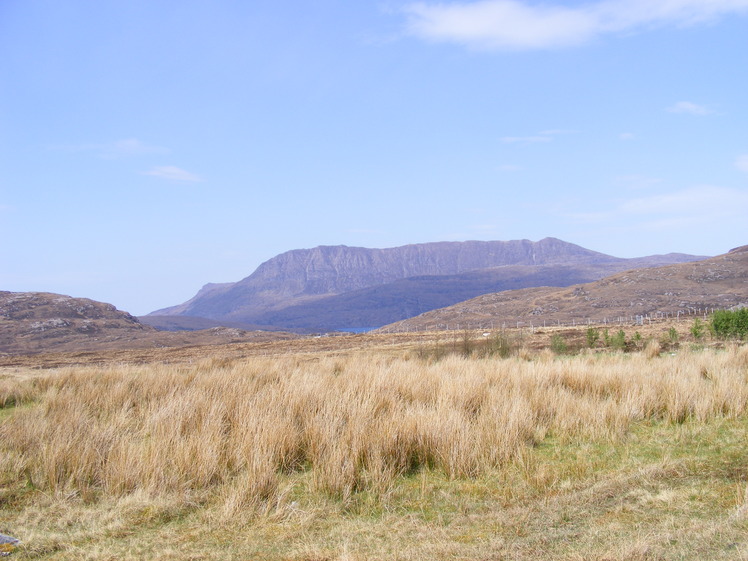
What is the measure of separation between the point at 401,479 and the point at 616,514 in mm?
2093

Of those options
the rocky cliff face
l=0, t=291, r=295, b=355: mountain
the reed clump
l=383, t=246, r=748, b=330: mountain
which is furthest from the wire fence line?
the rocky cliff face

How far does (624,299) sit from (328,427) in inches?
3803

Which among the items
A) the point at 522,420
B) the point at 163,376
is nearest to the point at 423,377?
the point at 522,420

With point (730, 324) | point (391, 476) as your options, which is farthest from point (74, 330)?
point (391, 476)

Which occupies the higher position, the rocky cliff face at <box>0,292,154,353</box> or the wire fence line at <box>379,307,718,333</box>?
the rocky cliff face at <box>0,292,154,353</box>

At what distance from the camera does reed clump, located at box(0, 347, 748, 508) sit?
17.5ft

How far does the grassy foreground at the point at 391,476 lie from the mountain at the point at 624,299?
244 feet

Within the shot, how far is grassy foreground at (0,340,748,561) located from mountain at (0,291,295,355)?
6616 centimetres

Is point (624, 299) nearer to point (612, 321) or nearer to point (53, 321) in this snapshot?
point (612, 321)

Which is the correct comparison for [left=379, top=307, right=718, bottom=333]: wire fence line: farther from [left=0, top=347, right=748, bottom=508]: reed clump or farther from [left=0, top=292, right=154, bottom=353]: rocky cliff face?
[left=0, top=292, right=154, bottom=353]: rocky cliff face

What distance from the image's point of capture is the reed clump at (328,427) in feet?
17.5

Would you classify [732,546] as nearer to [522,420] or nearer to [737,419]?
[522,420]

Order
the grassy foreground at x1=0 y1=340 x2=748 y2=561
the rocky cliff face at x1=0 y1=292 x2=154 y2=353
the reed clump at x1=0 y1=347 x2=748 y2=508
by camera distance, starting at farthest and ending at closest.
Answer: the rocky cliff face at x1=0 y1=292 x2=154 y2=353, the reed clump at x1=0 y1=347 x2=748 y2=508, the grassy foreground at x1=0 y1=340 x2=748 y2=561

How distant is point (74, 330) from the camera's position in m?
89.1
